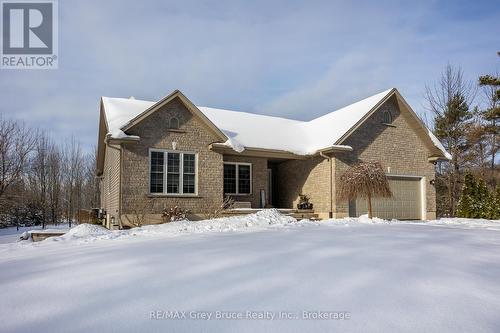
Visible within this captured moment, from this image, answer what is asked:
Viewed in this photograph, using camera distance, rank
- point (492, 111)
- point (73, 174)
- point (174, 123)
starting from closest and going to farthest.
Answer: point (174, 123), point (492, 111), point (73, 174)

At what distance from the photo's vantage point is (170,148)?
13977mm

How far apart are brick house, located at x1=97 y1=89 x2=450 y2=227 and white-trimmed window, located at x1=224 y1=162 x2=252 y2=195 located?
0.05 meters

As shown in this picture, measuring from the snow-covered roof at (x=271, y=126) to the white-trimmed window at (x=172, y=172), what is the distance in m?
1.67

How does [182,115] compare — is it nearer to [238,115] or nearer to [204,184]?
[204,184]

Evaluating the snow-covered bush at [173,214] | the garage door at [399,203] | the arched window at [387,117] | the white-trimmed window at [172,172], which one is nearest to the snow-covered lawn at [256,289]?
the snow-covered bush at [173,214]

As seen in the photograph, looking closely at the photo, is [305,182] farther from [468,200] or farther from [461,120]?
[461,120]

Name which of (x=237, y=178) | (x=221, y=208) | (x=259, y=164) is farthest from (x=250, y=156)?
(x=221, y=208)

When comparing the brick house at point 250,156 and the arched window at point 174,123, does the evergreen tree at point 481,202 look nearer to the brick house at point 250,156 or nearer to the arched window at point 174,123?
the brick house at point 250,156

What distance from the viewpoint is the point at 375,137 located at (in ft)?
56.5

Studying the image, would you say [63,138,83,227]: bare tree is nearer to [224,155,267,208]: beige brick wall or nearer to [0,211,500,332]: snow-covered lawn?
[224,155,267,208]: beige brick wall

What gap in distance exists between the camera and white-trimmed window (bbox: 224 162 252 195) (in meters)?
16.4

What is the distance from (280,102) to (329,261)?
41744 millimetres

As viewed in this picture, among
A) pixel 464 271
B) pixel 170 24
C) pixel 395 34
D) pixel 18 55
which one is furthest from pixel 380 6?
pixel 18 55

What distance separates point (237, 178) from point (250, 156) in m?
1.19
